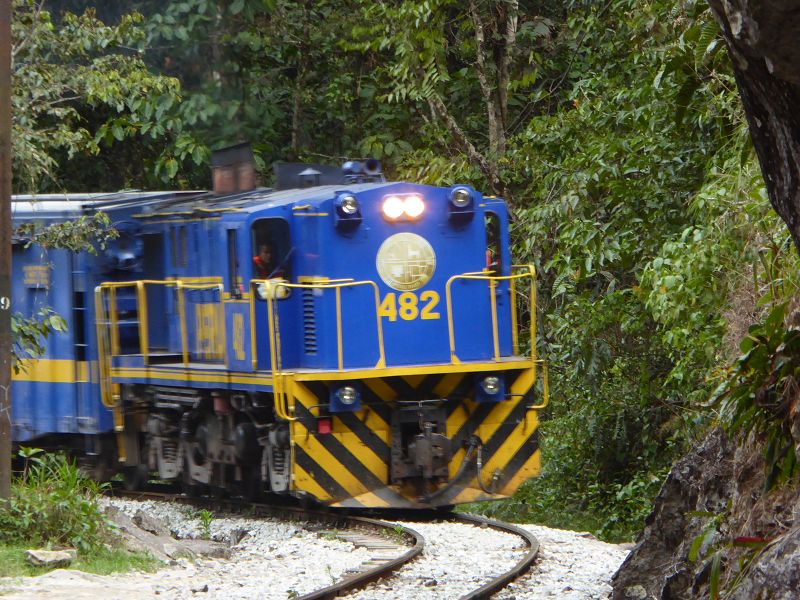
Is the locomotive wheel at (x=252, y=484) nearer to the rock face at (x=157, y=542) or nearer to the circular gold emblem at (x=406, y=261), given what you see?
the rock face at (x=157, y=542)

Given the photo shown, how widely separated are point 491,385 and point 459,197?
171 cm

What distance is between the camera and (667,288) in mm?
9867

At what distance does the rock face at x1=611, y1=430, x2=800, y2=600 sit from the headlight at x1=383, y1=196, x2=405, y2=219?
15.0 feet

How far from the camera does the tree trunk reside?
157 inches

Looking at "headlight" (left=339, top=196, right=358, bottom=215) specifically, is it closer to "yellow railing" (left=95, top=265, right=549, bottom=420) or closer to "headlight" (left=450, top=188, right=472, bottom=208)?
"yellow railing" (left=95, top=265, right=549, bottom=420)

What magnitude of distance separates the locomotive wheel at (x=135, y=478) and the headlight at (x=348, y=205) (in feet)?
13.7

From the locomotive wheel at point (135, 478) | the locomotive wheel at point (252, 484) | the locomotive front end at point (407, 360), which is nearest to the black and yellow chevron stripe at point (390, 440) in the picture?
the locomotive front end at point (407, 360)

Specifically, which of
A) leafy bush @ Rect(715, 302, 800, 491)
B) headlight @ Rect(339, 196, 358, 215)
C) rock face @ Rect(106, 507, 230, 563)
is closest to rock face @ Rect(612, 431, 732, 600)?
leafy bush @ Rect(715, 302, 800, 491)

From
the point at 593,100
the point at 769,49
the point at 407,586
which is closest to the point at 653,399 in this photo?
the point at 593,100

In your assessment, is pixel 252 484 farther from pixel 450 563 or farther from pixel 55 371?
pixel 450 563

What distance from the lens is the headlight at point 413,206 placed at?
10891 millimetres

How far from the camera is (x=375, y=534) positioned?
33.5 feet

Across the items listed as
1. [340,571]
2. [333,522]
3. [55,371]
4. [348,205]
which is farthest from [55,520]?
[55,371]

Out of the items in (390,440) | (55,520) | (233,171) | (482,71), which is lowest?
(55,520)
